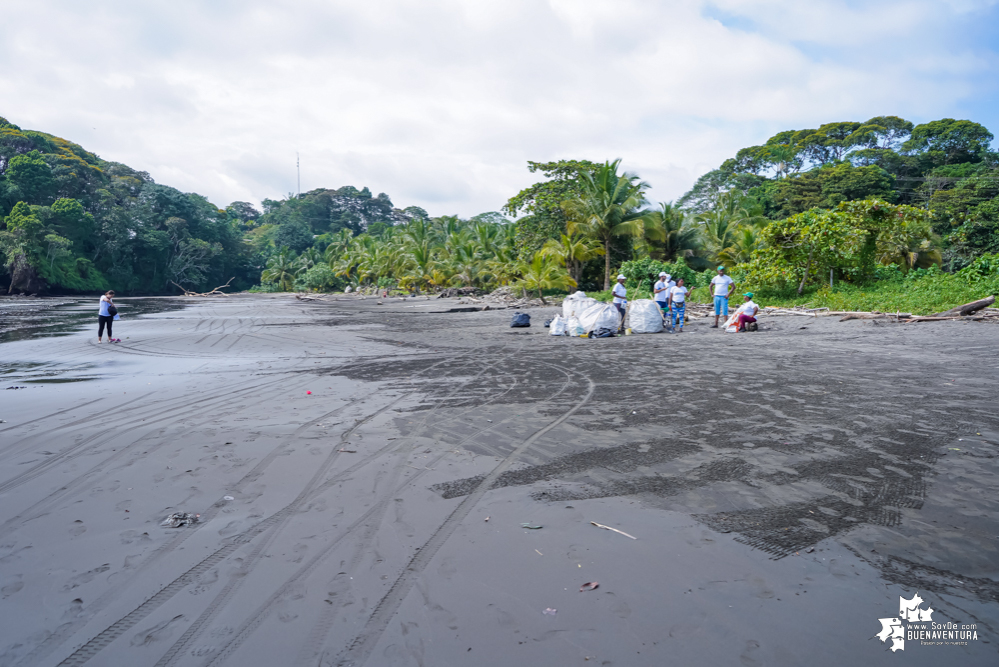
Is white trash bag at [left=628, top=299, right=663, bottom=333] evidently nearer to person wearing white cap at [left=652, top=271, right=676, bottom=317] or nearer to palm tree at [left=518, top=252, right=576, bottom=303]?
person wearing white cap at [left=652, top=271, right=676, bottom=317]

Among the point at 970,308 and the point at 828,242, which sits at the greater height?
the point at 828,242

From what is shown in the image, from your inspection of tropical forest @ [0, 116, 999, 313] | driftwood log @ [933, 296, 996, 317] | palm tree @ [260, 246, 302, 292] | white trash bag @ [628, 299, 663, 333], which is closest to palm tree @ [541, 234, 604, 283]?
tropical forest @ [0, 116, 999, 313]

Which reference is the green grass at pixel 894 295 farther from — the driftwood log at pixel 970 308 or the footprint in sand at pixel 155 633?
the footprint in sand at pixel 155 633

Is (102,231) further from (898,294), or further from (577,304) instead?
(898,294)

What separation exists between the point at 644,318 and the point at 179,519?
11.2 metres

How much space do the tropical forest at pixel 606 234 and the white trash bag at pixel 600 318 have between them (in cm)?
706

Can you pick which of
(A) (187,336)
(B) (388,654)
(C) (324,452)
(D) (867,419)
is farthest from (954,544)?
(A) (187,336)

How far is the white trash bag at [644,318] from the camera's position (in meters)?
12.6

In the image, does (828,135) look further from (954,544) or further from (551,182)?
(954,544)

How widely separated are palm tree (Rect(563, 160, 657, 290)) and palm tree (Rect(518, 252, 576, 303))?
6.45ft

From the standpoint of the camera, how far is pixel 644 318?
12609mm

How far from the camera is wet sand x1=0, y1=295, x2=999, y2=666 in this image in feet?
6.58

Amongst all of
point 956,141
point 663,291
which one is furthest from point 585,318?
point 956,141

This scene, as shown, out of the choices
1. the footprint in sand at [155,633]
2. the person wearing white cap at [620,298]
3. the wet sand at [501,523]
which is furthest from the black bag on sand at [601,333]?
the footprint in sand at [155,633]
